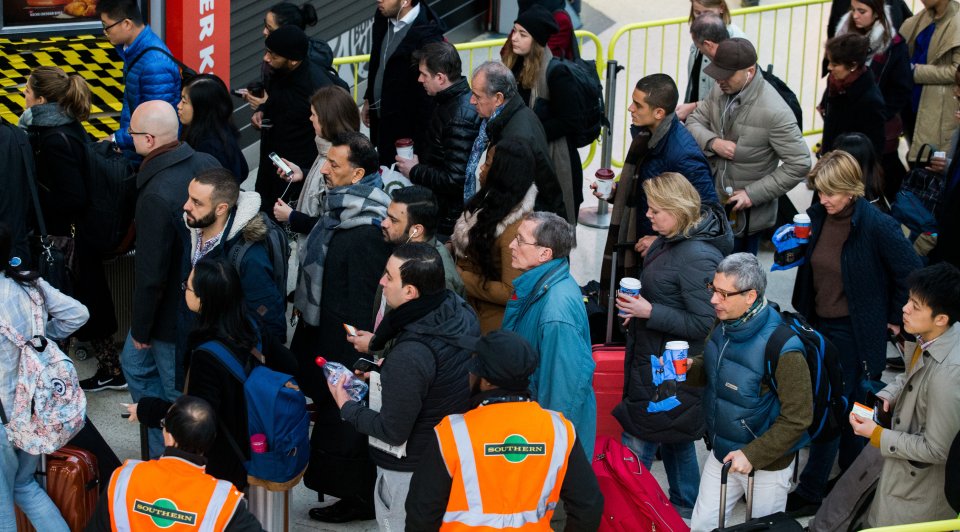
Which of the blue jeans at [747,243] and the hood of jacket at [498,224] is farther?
the blue jeans at [747,243]

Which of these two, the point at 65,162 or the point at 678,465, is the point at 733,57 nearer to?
the point at 678,465

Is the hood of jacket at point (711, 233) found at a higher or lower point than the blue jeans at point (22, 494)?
higher

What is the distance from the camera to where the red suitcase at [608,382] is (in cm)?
673

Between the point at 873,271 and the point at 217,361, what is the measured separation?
312cm

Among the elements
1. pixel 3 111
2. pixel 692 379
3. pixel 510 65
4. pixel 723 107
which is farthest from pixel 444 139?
pixel 3 111

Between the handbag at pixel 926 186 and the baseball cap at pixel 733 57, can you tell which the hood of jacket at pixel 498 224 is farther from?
the handbag at pixel 926 186

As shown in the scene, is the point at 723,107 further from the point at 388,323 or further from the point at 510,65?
the point at 388,323

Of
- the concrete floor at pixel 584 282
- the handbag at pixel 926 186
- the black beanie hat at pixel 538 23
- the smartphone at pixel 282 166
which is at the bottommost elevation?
the concrete floor at pixel 584 282

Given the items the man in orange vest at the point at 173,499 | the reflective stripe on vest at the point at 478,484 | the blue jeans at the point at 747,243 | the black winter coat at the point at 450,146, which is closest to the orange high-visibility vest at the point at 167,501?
the man in orange vest at the point at 173,499

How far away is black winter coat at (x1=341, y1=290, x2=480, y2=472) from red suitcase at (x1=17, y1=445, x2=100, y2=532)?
1.29m

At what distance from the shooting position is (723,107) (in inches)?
306

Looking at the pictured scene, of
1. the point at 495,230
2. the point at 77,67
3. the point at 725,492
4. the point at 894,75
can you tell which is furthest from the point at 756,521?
the point at 77,67

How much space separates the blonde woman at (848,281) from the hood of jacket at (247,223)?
267 cm

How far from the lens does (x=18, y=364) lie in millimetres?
5602
